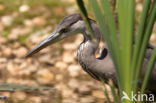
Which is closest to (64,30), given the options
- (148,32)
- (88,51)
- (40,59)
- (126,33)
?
(88,51)

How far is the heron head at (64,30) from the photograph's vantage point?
4.39 meters

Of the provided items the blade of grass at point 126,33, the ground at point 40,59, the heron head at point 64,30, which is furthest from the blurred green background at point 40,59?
the blade of grass at point 126,33

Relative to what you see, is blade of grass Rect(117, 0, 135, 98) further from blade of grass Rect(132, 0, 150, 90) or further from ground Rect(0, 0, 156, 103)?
ground Rect(0, 0, 156, 103)

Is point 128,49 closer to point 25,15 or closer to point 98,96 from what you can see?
point 98,96

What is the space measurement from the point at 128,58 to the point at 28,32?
15.2ft

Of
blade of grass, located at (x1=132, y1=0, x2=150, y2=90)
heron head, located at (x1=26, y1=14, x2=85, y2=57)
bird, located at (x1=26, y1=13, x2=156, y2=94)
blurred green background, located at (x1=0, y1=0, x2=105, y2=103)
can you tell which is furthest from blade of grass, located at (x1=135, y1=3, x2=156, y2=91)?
blurred green background, located at (x1=0, y1=0, x2=105, y2=103)

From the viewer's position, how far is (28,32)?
7793 mm

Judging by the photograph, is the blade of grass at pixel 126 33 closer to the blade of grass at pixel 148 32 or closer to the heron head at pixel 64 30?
the blade of grass at pixel 148 32

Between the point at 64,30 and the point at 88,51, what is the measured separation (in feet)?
0.72

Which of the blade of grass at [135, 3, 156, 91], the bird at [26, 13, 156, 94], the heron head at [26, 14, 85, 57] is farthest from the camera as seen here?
the heron head at [26, 14, 85, 57]

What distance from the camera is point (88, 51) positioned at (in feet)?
14.5

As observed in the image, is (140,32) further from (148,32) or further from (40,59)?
(40,59)

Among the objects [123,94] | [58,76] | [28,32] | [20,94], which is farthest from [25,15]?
[123,94]

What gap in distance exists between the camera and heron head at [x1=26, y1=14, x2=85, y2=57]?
14.4 ft
